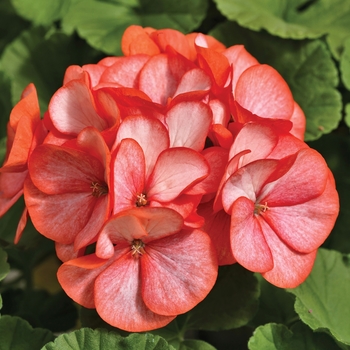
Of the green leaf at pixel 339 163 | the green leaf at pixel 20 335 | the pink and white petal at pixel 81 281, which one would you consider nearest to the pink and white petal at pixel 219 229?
the pink and white petal at pixel 81 281

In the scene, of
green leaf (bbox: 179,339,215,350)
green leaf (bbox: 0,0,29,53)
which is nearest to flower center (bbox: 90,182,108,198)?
green leaf (bbox: 179,339,215,350)

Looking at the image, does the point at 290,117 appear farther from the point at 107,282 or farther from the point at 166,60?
the point at 107,282

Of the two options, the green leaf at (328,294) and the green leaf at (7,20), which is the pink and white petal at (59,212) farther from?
the green leaf at (7,20)

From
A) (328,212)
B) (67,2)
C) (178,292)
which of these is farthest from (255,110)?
(67,2)

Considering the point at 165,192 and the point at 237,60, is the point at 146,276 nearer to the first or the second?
the point at 165,192

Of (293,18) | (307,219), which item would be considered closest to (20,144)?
(307,219)

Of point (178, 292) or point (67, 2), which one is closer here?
point (178, 292)

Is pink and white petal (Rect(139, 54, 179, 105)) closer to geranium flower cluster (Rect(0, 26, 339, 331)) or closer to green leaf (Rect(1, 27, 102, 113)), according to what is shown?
geranium flower cluster (Rect(0, 26, 339, 331))
